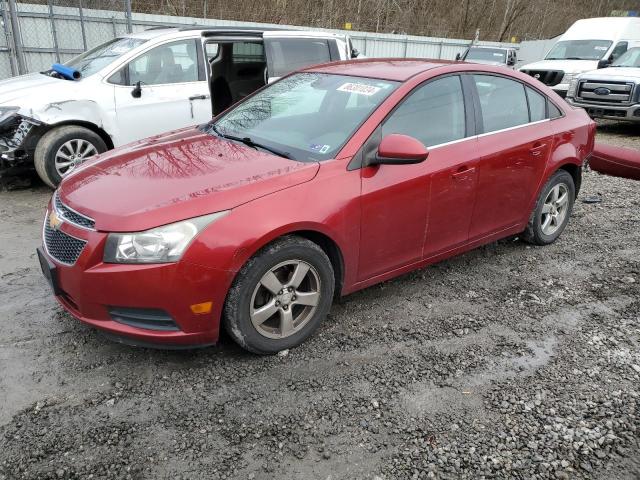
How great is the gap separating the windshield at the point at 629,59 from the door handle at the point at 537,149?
1048 cm

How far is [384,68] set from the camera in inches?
152

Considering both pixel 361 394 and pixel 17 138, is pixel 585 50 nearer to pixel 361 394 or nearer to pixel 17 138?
pixel 17 138

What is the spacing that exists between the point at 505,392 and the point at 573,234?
303cm

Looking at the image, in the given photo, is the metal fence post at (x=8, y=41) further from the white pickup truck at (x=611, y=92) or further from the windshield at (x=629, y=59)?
the windshield at (x=629, y=59)

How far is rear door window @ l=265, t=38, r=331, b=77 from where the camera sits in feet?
23.5

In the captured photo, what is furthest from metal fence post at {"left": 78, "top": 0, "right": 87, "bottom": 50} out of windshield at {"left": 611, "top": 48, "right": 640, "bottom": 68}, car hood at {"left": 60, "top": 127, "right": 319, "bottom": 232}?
windshield at {"left": 611, "top": 48, "right": 640, "bottom": 68}

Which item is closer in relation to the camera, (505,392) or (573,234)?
(505,392)

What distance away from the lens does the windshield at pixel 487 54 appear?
18.1m

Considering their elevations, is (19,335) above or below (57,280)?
below

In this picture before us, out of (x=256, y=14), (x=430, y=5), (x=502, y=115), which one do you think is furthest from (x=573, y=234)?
(x=430, y=5)

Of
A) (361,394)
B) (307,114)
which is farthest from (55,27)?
(361,394)

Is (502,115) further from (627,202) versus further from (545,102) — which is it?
(627,202)

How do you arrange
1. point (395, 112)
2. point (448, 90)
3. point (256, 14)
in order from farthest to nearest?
point (256, 14) < point (448, 90) < point (395, 112)

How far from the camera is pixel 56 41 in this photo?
11.1 m
